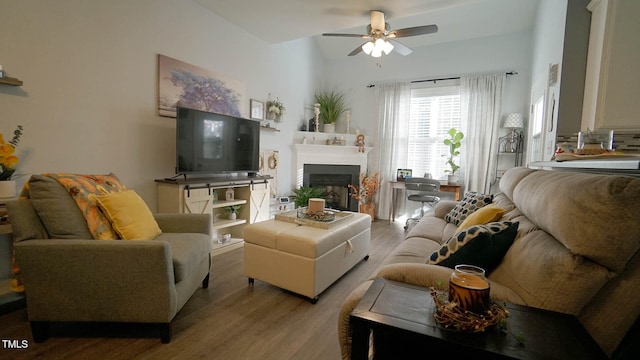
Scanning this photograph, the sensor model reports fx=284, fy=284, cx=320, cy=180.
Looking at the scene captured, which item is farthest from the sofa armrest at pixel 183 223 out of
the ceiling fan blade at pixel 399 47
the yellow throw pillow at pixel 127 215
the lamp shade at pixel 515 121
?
the lamp shade at pixel 515 121

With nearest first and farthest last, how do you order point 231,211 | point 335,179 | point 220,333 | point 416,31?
1. point 220,333
2. point 416,31
3. point 231,211
4. point 335,179

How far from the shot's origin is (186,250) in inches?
71.0

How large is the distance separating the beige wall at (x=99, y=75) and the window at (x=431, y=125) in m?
3.16

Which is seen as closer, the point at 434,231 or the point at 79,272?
the point at 79,272

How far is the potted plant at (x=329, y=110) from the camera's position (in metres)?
5.25

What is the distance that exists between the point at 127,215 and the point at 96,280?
1.45 ft

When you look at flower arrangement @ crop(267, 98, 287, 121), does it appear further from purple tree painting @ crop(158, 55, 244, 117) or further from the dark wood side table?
the dark wood side table

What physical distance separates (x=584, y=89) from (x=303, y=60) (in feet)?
12.8

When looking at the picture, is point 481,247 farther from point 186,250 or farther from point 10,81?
point 10,81

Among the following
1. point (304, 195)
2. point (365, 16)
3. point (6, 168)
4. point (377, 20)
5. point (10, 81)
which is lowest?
point (304, 195)

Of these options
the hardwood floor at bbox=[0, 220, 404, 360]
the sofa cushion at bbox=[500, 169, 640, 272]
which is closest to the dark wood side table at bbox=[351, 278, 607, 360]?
the sofa cushion at bbox=[500, 169, 640, 272]

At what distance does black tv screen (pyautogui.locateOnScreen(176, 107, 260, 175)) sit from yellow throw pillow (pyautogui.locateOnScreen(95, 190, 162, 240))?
35.5 inches

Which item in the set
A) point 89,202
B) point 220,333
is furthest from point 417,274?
point 89,202

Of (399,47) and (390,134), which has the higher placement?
(399,47)
